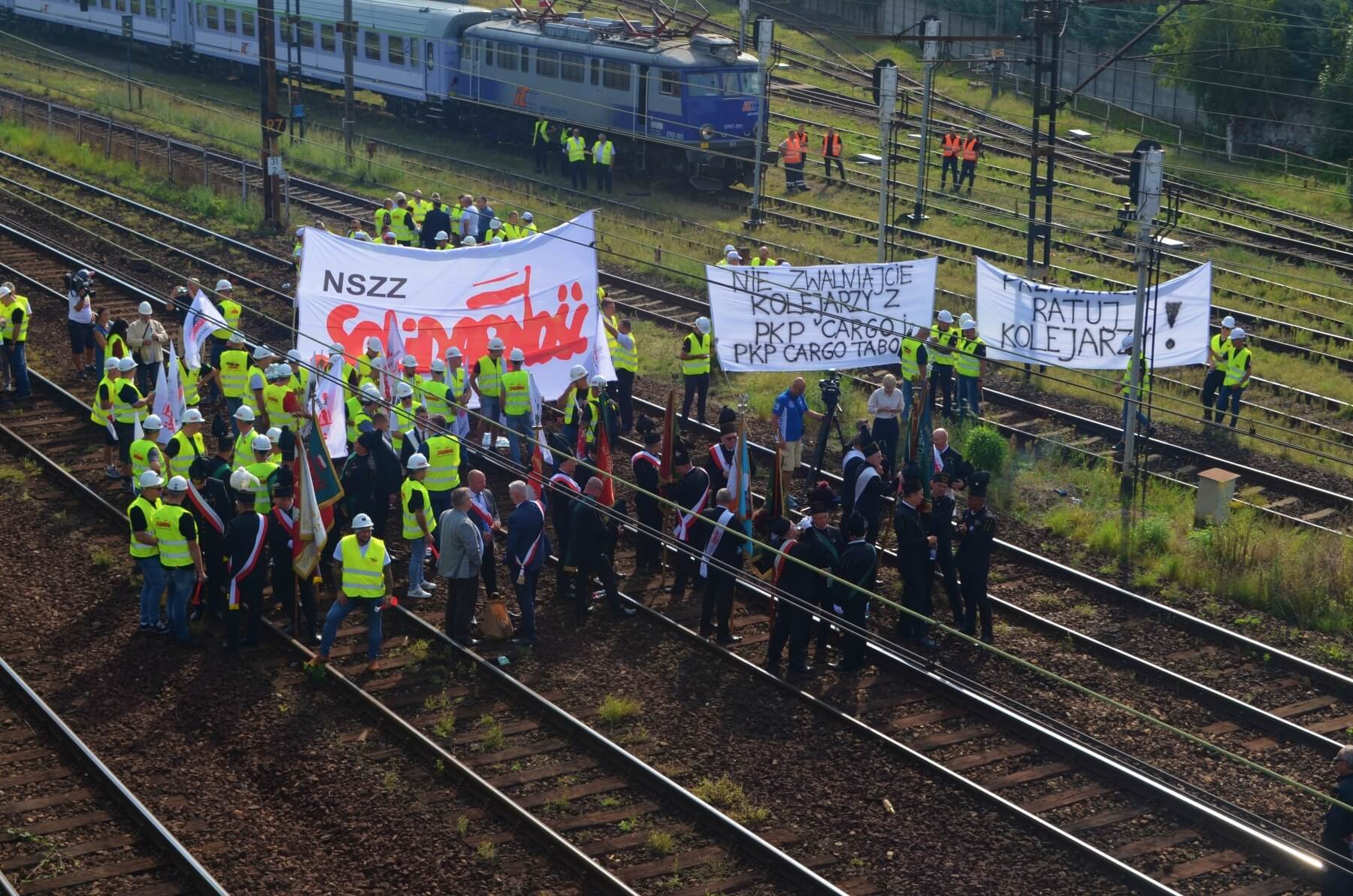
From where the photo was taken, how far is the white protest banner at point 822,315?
17859 millimetres

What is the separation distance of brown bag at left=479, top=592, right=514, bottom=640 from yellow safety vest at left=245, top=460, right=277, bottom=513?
2216mm

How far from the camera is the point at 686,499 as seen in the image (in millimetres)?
15219

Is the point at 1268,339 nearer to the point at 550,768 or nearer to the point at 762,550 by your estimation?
the point at 762,550

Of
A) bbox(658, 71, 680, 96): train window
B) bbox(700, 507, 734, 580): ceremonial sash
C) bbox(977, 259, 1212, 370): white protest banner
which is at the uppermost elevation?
bbox(658, 71, 680, 96): train window

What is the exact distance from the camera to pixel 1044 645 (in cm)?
1500

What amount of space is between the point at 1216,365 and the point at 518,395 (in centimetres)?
1004

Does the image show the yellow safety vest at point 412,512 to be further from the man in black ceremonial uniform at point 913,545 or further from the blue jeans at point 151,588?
the man in black ceremonial uniform at point 913,545

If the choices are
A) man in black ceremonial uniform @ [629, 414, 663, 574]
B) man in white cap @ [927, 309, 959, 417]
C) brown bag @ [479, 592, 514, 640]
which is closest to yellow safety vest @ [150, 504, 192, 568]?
brown bag @ [479, 592, 514, 640]

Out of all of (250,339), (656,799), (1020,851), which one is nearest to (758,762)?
(656,799)

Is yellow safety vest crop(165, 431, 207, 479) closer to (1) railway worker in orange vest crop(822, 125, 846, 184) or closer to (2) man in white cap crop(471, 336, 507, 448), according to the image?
(2) man in white cap crop(471, 336, 507, 448)

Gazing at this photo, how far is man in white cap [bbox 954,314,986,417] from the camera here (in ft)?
65.1

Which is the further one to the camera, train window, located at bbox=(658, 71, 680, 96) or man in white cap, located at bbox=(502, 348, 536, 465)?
train window, located at bbox=(658, 71, 680, 96)

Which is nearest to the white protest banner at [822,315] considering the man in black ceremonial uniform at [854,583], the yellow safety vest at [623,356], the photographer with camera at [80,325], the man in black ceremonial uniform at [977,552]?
the yellow safety vest at [623,356]

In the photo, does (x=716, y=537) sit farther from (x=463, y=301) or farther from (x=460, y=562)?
(x=463, y=301)
